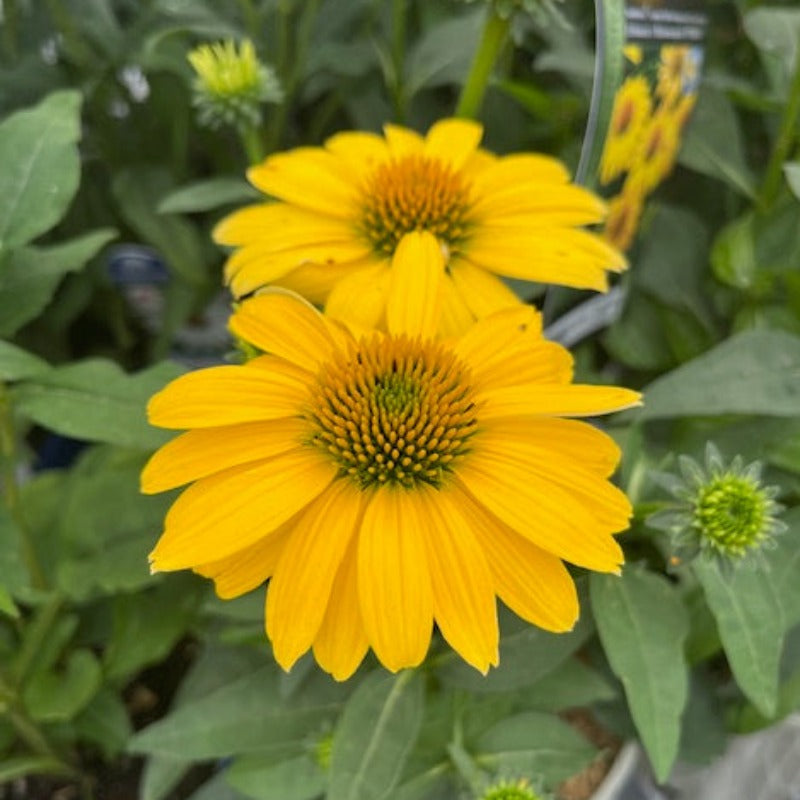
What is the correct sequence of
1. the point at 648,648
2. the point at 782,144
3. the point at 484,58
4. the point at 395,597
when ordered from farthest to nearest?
the point at 782,144, the point at 484,58, the point at 648,648, the point at 395,597

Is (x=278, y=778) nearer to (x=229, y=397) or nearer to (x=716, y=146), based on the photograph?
(x=229, y=397)

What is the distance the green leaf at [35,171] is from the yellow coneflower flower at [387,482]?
0.17 metres

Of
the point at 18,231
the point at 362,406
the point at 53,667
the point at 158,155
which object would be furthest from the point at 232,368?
the point at 158,155

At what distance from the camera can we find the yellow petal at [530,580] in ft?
1.29

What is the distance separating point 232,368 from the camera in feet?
1.36

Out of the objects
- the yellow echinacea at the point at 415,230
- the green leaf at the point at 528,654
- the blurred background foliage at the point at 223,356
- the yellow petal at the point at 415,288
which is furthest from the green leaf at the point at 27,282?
the green leaf at the point at 528,654

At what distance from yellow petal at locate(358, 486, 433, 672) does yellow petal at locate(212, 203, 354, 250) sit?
0.62 ft

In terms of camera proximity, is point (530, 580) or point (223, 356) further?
point (223, 356)

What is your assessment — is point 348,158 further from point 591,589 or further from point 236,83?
point 591,589

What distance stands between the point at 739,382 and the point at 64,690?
47cm

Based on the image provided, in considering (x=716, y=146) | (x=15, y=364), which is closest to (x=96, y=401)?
(x=15, y=364)

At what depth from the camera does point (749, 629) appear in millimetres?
473

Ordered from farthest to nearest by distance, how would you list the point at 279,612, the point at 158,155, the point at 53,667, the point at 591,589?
1. the point at 158,155
2. the point at 53,667
3. the point at 591,589
4. the point at 279,612

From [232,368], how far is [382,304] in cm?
10
